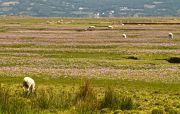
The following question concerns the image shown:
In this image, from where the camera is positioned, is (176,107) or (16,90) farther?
(16,90)

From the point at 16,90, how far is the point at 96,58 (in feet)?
68.9

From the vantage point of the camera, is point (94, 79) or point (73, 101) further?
point (94, 79)

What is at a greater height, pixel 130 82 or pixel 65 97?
pixel 65 97

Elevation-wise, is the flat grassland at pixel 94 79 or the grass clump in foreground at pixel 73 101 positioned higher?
the grass clump in foreground at pixel 73 101

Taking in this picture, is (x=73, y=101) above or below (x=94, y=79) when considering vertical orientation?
above

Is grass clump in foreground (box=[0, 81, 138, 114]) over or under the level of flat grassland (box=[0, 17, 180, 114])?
over

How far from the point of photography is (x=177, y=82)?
33094mm

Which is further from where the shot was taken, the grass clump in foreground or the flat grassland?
the flat grassland

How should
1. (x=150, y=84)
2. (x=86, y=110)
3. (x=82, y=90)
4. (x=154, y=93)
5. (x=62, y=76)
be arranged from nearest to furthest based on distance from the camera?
(x=86, y=110), (x=82, y=90), (x=154, y=93), (x=150, y=84), (x=62, y=76)

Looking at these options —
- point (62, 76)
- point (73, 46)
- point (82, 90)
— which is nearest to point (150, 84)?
point (62, 76)

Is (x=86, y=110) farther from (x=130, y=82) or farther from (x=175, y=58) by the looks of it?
(x=175, y=58)

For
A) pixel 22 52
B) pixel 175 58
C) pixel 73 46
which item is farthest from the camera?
pixel 73 46

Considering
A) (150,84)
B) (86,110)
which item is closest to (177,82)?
(150,84)

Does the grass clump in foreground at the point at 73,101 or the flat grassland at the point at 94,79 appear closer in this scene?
the grass clump in foreground at the point at 73,101
